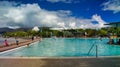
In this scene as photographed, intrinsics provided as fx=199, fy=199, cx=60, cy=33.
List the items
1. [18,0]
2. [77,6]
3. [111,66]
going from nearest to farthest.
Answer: [111,66]
[18,0]
[77,6]

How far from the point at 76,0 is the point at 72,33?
98972mm

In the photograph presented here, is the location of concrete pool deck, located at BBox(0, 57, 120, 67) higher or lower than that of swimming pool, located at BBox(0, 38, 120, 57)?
higher

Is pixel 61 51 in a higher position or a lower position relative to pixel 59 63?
lower

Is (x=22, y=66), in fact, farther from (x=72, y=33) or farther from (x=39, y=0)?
(x=72, y=33)

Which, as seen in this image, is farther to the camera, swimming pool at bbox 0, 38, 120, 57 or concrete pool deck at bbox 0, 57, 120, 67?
swimming pool at bbox 0, 38, 120, 57

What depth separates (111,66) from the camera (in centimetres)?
709

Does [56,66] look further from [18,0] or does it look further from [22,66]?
[18,0]

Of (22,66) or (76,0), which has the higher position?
(76,0)

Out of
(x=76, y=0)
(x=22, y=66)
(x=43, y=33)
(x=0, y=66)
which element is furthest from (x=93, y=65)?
(x=43, y=33)

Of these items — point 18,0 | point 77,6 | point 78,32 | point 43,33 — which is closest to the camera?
point 18,0

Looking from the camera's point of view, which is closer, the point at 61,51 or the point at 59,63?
the point at 59,63

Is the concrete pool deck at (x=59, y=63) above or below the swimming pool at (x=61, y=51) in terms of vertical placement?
above

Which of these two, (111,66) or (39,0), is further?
(39,0)

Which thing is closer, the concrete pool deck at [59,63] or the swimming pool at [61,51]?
the concrete pool deck at [59,63]
